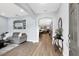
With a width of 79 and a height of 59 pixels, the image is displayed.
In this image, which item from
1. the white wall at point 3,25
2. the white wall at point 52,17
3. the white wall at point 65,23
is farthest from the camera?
the white wall at point 52,17

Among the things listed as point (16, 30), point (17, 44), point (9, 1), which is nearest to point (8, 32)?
point (16, 30)

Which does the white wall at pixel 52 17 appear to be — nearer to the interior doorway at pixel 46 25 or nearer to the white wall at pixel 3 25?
the interior doorway at pixel 46 25

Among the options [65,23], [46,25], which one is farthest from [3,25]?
[65,23]

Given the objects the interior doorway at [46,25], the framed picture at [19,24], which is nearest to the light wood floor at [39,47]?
the interior doorway at [46,25]

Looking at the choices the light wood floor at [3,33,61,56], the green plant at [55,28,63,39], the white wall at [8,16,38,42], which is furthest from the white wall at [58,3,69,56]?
the white wall at [8,16,38,42]

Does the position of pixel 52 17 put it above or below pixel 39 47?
above

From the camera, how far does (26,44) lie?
2.51 metres

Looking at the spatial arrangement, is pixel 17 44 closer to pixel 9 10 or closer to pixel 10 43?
pixel 10 43

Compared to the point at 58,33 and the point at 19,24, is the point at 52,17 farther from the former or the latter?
the point at 19,24

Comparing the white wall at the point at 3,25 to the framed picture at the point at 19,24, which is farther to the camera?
the framed picture at the point at 19,24

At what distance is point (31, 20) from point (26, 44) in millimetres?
689

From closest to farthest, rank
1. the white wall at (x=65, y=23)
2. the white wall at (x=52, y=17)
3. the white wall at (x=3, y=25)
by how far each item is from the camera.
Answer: the white wall at (x=3, y=25) → the white wall at (x=65, y=23) → the white wall at (x=52, y=17)

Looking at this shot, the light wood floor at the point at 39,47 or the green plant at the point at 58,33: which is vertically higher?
the green plant at the point at 58,33

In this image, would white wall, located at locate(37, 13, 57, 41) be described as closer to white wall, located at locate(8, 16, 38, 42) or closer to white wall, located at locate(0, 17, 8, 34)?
white wall, located at locate(8, 16, 38, 42)
